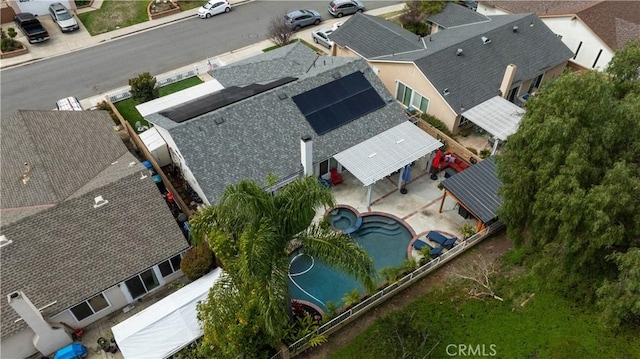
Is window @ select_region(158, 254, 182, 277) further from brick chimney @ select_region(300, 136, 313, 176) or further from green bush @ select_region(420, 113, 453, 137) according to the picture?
green bush @ select_region(420, 113, 453, 137)

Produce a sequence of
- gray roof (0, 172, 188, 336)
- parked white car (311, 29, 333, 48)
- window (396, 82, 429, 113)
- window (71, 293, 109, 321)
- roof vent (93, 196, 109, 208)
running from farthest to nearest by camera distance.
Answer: parked white car (311, 29, 333, 48)
window (396, 82, 429, 113)
roof vent (93, 196, 109, 208)
window (71, 293, 109, 321)
gray roof (0, 172, 188, 336)

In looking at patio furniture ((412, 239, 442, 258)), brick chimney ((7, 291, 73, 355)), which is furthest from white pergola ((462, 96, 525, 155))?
brick chimney ((7, 291, 73, 355))

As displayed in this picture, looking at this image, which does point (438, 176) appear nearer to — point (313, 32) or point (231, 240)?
point (231, 240)

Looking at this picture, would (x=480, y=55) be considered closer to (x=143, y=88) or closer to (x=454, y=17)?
(x=454, y=17)

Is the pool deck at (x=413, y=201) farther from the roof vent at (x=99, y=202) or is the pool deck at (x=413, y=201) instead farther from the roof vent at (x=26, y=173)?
the roof vent at (x=26, y=173)

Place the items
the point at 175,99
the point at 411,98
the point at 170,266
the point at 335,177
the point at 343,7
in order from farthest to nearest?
1. the point at 343,7
2. the point at 411,98
3. the point at 175,99
4. the point at 335,177
5. the point at 170,266

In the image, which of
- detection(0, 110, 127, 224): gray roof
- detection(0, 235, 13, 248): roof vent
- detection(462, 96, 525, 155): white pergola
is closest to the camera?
detection(0, 235, 13, 248): roof vent

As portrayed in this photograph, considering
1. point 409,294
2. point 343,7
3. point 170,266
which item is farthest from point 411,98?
point 170,266
